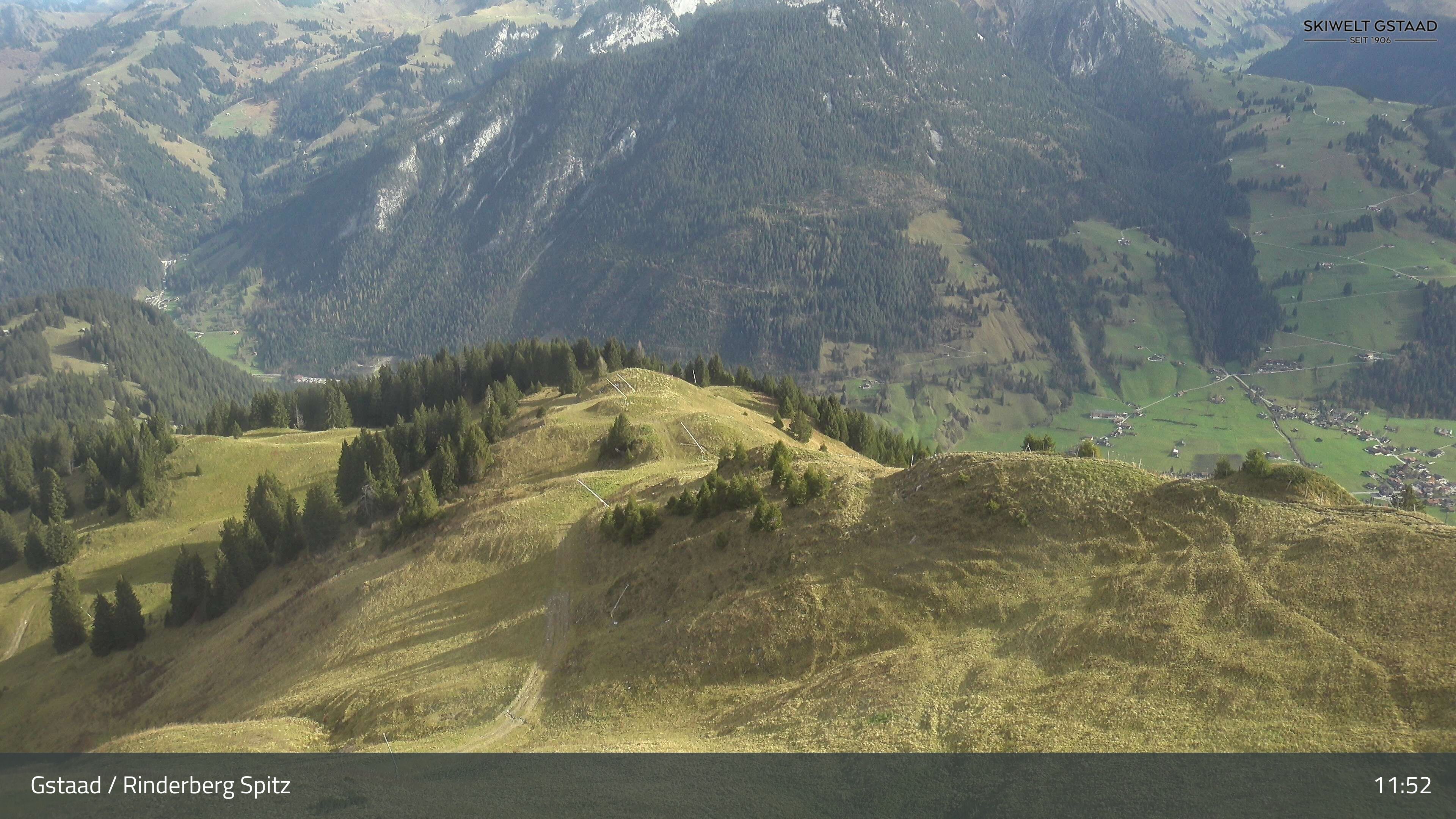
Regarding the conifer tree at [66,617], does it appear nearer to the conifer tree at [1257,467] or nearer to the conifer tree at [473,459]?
the conifer tree at [473,459]

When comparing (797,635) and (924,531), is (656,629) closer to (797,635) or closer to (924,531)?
(797,635)

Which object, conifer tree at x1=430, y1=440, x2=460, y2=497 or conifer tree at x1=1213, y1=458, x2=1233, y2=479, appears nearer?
conifer tree at x1=1213, y1=458, x2=1233, y2=479

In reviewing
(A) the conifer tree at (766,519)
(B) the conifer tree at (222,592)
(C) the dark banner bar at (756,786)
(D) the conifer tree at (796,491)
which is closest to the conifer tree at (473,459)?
(B) the conifer tree at (222,592)

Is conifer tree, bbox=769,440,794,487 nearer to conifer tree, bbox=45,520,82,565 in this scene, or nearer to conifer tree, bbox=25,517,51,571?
conifer tree, bbox=45,520,82,565

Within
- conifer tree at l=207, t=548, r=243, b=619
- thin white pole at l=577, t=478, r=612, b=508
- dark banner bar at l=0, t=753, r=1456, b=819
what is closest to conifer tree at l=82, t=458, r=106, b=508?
conifer tree at l=207, t=548, r=243, b=619

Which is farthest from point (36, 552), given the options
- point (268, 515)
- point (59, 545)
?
point (268, 515)

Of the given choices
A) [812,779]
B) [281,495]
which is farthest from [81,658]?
[812,779]
